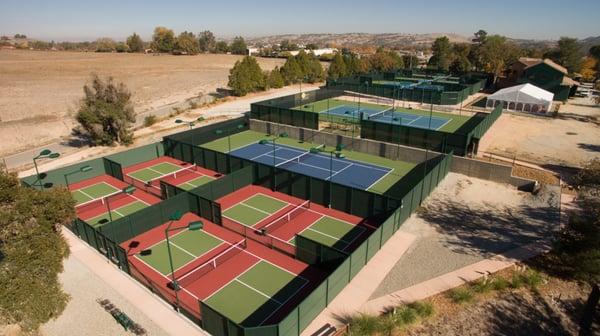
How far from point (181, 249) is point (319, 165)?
604 inches

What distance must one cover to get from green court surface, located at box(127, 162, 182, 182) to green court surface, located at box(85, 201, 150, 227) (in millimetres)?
4902

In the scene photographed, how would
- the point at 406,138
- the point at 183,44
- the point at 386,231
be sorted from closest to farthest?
1. the point at 386,231
2. the point at 406,138
3. the point at 183,44

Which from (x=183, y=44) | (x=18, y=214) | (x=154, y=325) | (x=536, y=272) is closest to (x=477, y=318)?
(x=536, y=272)

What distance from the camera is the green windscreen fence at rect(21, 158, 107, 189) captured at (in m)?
25.5

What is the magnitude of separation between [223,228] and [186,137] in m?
16.9

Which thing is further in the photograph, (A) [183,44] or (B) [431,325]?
(A) [183,44]

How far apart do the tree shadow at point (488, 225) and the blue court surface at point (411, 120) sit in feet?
63.9

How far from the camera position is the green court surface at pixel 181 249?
1812 centimetres

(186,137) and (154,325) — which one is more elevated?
(186,137)

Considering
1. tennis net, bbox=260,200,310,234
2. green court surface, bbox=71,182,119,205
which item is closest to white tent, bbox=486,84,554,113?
tennis net, bbox=260,200,310,234

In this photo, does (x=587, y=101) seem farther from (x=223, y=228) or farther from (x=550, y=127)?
(x=223, y=228)

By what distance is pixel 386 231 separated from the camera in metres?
19.2

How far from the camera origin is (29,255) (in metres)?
10.9

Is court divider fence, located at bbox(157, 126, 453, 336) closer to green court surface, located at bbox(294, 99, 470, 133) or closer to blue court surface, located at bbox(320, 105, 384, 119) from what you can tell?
green court surface, located at bbox(294, 99, 470, 133)
